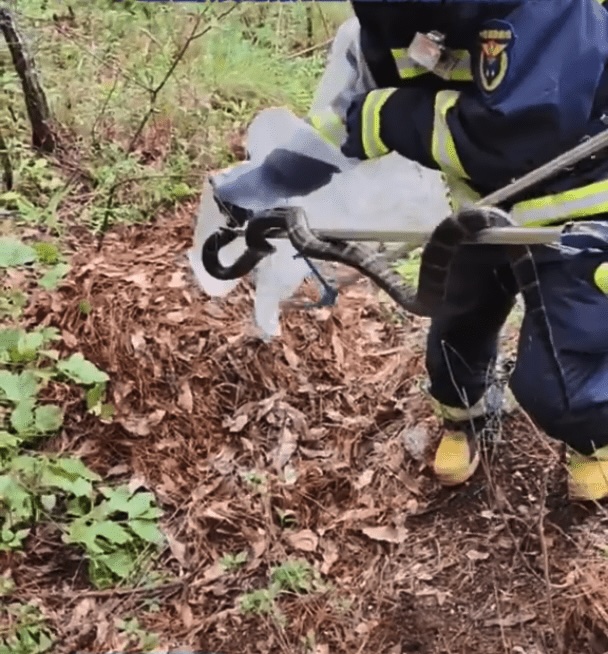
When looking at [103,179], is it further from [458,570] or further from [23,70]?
[458,570]

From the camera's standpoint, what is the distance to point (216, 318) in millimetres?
3504

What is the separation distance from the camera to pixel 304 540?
2.89m

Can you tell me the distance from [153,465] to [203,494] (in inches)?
7.7

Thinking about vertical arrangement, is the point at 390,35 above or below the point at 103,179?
above

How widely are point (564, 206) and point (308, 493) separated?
1.24 m

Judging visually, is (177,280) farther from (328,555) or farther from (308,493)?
(328,555)

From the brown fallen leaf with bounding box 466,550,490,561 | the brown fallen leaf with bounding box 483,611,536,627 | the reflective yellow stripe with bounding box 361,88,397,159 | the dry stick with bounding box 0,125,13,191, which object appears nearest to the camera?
the reflective yellow stripe with bounding box 361,88,397,159

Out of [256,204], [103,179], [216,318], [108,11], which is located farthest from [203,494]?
[108,11]

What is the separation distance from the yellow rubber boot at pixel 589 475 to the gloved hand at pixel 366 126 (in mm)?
858

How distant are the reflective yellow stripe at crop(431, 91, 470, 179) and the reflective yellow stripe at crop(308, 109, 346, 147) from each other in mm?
299

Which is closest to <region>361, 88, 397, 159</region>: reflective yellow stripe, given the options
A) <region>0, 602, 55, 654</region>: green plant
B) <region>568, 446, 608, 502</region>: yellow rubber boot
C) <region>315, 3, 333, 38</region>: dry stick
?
<region>568, 446, 608, 502</region>: yellow rubber boot

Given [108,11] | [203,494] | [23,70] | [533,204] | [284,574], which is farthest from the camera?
[108,11]

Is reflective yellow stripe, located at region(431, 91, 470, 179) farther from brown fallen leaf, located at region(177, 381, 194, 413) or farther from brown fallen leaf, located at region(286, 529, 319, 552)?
brown fallen leaf, located at region(177, 381, 194, 413)

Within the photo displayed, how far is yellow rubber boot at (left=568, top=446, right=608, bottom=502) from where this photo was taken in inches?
98.6
